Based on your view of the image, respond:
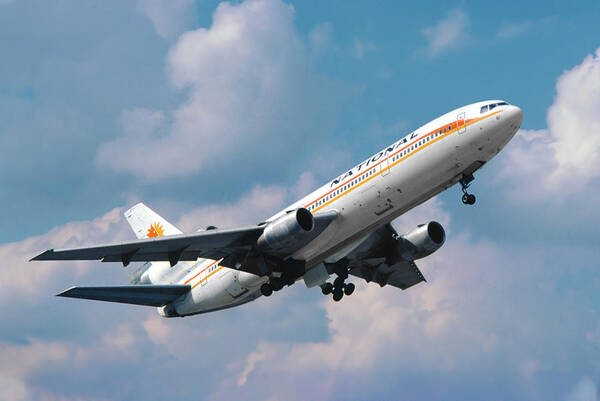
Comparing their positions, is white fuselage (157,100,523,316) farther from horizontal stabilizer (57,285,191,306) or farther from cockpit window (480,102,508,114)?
horizontal stabilizer (57,285,191,306)

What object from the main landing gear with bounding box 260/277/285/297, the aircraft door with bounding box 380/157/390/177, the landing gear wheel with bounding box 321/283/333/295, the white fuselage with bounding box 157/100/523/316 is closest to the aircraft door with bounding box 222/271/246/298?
the main landing gear with bounding box 260/277/285/297

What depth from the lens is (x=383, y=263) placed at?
1778 inches

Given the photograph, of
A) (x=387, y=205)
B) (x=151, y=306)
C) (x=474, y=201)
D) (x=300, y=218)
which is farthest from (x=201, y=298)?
(x=474, y=201)

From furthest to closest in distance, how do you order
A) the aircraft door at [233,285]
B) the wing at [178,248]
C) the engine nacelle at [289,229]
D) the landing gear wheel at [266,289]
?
the aircraft door at [233,285] → the landing gear wheel at [266,289] → the wing at [178,248] → the engine nacelle at [289,229]

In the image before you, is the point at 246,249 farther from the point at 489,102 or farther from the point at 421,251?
the point at 489,102

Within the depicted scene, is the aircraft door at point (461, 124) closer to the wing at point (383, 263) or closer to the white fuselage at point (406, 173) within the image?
the white fuselage at point (406, 173)

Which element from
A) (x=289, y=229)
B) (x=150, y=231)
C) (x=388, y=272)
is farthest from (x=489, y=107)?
(x=150, y=231)

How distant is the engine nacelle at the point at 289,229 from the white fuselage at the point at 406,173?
1634mm

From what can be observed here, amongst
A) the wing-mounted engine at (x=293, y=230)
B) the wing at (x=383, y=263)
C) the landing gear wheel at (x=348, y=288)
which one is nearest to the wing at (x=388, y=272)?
the wing at (x=383, y=263)

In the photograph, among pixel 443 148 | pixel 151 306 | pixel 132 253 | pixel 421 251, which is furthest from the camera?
pixel 151 306

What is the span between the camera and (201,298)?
44.3 metres

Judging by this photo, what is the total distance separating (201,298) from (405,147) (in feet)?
49.8

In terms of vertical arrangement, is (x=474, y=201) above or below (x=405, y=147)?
below

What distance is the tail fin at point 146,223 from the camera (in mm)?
50938
